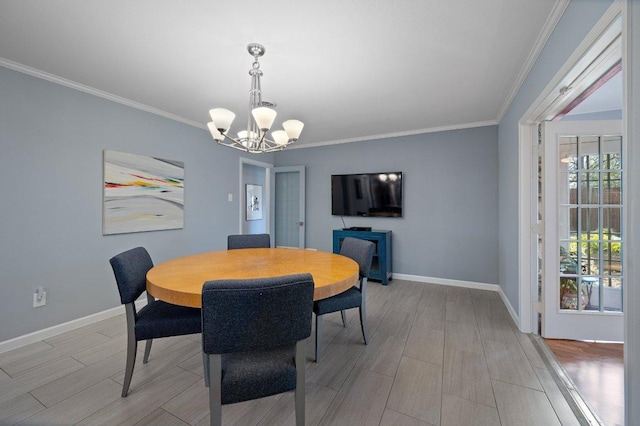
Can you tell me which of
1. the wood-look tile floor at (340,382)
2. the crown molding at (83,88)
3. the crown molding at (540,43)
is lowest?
the wood-look tile floor at (340,382)

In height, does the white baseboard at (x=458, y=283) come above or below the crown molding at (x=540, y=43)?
below

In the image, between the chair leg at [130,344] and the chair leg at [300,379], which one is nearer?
the chair leg at [300,379]

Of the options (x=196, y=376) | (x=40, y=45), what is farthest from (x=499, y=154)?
(x=40, y=45)

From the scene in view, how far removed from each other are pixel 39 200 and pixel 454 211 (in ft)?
15.7

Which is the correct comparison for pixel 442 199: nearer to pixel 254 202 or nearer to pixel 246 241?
pixel 246 241

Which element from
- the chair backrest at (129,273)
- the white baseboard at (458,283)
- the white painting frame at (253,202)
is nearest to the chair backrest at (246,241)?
the chair backrest at (129,273)

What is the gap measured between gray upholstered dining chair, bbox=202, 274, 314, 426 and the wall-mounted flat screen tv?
132 inches

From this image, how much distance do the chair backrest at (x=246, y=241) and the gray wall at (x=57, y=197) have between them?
1.15 m

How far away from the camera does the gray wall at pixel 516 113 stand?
1331 millimetres

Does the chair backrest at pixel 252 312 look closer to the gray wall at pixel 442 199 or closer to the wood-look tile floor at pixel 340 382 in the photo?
the wood-look tile floor at pixel 340 382

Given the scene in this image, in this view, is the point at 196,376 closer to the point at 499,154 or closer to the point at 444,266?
the point at 444,266

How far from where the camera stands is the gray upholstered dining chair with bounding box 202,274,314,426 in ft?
3.22

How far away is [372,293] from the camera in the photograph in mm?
3561

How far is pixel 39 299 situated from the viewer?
90.5 inches
